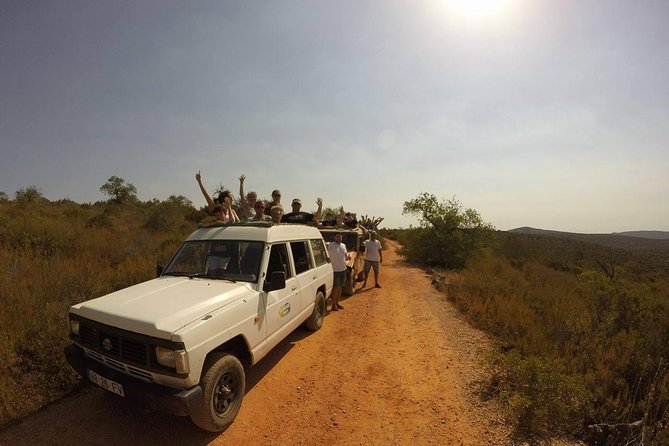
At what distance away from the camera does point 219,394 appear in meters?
3.29

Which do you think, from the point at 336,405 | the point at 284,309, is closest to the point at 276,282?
the point at 284,309

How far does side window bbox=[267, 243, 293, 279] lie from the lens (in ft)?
14.6

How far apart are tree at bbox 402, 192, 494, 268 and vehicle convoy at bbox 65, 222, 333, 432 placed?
15663mm

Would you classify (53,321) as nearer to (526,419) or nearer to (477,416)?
(477,416)

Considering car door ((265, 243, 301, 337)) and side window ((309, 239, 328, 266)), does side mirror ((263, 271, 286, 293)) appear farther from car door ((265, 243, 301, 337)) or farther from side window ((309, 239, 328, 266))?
side window ((309, 239, 328, 266))

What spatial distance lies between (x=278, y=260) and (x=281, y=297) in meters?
0.57

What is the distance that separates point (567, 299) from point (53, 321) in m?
14.2

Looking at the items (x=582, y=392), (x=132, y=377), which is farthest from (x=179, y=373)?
(x=582, y=392)

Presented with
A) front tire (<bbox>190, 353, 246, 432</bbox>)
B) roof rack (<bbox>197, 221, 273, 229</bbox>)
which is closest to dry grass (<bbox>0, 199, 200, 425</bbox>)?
front tire (<bbox>190, 353, 246, 432</bbox>)

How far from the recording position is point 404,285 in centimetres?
1166

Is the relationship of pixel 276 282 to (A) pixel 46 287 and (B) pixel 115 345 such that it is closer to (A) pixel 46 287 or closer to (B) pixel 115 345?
(B) pixel 115 345

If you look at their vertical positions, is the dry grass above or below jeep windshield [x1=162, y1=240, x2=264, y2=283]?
below

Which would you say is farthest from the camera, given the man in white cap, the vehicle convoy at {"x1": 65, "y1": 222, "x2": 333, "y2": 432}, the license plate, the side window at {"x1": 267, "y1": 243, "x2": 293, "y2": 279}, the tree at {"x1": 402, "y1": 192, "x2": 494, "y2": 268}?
the tree at {"x1": 402, "y1": 192, "x2": 494, "y2": 268}

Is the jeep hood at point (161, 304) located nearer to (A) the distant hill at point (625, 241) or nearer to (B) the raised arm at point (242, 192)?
(B) the raised arm at point (242, 192)
